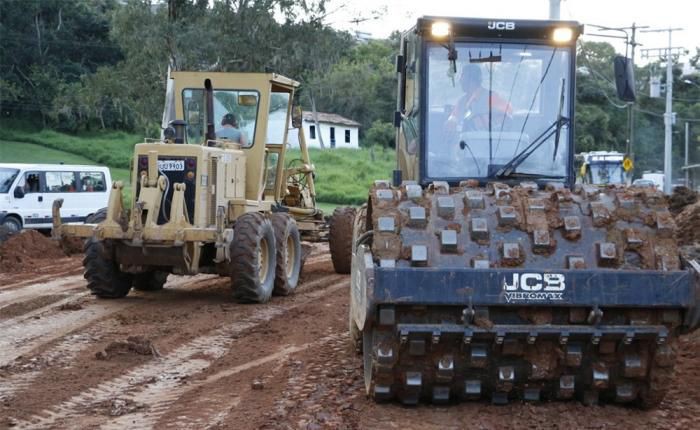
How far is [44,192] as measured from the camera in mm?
23953

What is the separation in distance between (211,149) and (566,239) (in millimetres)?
7000

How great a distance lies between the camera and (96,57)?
57.5 m

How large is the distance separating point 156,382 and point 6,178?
1688 centimetres

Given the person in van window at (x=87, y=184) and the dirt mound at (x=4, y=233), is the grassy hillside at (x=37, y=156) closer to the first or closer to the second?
the person in van window at (x=87, y=184)

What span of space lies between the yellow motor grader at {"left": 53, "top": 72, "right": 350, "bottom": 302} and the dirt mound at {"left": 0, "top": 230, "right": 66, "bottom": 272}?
17.4ft

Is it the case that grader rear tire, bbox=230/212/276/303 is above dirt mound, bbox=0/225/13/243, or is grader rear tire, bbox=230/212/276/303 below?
above

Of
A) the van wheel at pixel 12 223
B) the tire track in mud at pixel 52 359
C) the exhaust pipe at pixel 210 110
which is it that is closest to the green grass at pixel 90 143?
the van wheel at pixel 12 223

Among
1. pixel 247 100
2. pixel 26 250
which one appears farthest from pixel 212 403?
pixel 26 250

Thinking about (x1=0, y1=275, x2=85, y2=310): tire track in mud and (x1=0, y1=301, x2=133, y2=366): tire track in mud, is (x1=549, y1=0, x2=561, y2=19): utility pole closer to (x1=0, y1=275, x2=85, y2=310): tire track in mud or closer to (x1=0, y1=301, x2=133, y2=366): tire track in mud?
(x1=0, y1=275, x2=85, y2=310): tire track in mud

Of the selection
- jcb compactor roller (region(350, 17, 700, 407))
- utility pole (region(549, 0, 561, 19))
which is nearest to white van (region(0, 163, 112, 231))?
utility pole (region(549, 0, 561, 19))

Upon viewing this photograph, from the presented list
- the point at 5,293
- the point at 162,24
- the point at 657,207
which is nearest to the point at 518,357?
the point at 657,207

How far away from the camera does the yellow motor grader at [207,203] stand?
11852 mm

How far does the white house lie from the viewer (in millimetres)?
73938

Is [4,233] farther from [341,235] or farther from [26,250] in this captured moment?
[341,235]
